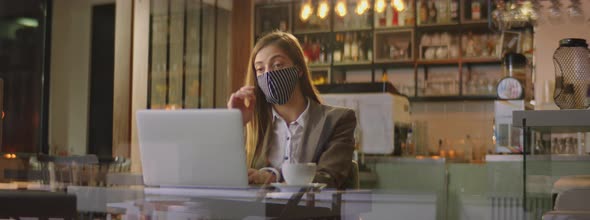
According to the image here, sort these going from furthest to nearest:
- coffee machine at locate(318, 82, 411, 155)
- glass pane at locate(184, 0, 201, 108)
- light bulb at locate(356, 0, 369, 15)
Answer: light bulb at locate(356, 0, 369, 15)
glass pane at locate(184, 0, 201, 108)
coffee machine at locate(318, 82, 411, 155)

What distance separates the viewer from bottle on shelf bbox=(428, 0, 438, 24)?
523cm

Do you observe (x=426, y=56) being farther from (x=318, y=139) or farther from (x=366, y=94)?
(x=318, y=139)

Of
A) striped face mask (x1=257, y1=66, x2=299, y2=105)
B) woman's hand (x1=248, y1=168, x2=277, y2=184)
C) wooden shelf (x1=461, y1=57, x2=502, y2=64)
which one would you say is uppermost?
wooden shelf (x1=461, y1=57, x2=502, y2=64)

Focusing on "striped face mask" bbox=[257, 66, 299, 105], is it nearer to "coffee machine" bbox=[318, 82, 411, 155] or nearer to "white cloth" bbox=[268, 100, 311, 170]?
"white cloth" bbox=[268, 100, 311, 170]

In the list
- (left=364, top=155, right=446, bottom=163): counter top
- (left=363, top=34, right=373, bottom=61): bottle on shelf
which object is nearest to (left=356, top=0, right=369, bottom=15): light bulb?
(left=363, top=34, right=373, bottom=61): bottle on shelf

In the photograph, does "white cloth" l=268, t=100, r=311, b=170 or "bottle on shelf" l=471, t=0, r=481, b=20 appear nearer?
"white cloth" l=268, t=100, r=311, b=170

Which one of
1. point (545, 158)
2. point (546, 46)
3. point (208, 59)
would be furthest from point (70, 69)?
point (545, 158)

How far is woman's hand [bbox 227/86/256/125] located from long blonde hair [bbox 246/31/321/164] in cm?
A: 1

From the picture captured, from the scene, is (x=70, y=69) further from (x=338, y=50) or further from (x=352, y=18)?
(x=352, y=18)

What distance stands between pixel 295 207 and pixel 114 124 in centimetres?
329

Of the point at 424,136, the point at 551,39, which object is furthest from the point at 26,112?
the point at 551,39

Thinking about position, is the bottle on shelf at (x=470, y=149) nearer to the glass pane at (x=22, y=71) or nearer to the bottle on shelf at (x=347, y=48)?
the bottle on shelf at (x=347, y=48)

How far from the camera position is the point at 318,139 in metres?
1.80

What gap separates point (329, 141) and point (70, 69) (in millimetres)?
3197
